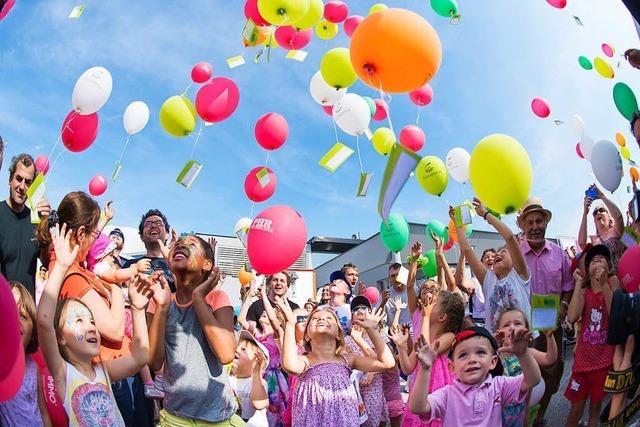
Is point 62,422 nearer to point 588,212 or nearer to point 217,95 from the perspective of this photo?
point 217,95

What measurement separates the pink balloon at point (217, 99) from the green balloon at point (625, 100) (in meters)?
3.39

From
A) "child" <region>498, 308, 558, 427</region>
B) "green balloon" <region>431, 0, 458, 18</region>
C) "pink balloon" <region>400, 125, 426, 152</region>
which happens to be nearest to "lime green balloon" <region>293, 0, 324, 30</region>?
"green balloon" <region>431, 0, 458, 18</region>

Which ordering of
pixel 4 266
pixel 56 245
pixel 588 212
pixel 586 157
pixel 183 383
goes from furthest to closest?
pixel 586 157 < pixel 588 212 < pixel 4 266 < pixel 183 383 < pixel 56 245

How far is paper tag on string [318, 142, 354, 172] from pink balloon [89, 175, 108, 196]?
3649 mm

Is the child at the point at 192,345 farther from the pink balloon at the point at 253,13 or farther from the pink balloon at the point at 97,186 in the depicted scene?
the pink balloon at the point at 97,186

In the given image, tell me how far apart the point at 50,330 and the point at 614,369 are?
326cm

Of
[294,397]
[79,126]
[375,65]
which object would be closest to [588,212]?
[375,65]

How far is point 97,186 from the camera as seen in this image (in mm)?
6832

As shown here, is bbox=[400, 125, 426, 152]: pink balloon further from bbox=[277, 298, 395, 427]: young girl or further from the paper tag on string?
bbox=[277, 298, 395, 427]: young girl

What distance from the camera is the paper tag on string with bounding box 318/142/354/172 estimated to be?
15.0ft

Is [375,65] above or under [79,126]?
above

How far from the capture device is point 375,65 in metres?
3.53

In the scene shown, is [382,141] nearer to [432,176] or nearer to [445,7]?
[432,176]

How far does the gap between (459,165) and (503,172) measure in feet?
6.14
